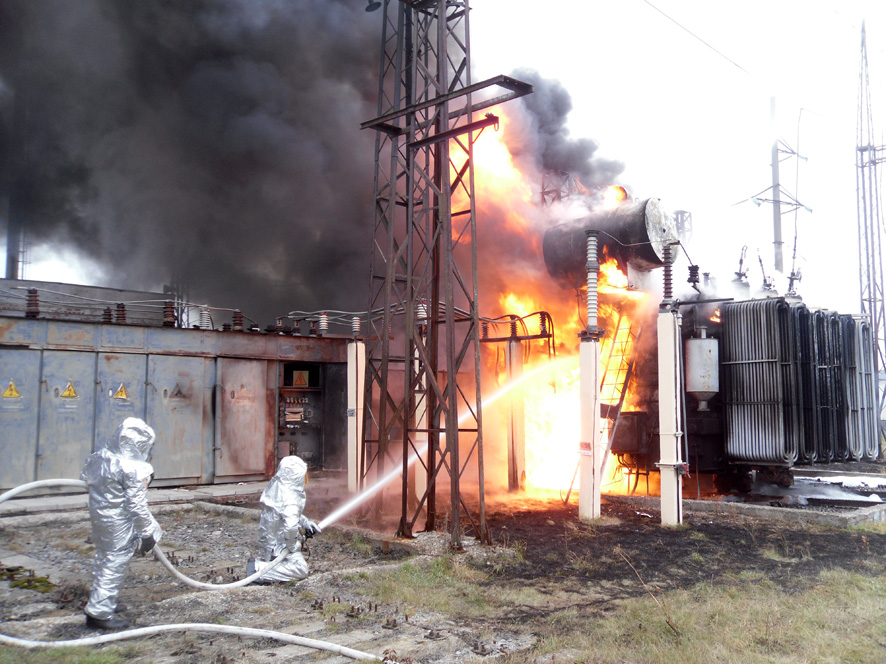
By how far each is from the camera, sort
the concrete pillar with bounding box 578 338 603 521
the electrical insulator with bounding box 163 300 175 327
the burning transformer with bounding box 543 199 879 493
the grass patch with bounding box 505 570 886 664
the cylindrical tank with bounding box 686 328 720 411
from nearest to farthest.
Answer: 1. the grass patch with bounding box 505 570 886 664
2. the concrete pillar with bounding box 578 338 603 521
3. the burning transformer with bounding box 543 199 879 493
4. the cylindrical tank with bounding box 686 328 720 411
5. the electrical insulator with bounding box 163 300 175 327

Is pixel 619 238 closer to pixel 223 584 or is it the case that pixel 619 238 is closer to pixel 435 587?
pixel 435 587

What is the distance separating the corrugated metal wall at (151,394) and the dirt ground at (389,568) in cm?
211

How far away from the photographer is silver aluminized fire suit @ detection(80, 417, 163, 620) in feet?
18.4

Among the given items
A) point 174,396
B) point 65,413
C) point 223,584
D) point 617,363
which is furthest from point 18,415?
point 617,363

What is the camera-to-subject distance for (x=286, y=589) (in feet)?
22.4

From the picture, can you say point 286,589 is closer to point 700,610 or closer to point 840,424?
point 700,610

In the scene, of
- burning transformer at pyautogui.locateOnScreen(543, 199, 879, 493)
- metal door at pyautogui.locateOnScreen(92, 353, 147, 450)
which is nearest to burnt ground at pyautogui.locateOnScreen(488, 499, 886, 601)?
burning transformer at pyautogui.locateOnScreen(543, 199, 879, 493)

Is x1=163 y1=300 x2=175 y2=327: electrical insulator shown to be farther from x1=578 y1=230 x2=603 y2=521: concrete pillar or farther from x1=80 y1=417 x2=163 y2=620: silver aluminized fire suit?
x1=80 y1=417 x2=163 y2=620: silver aluminized fire suit

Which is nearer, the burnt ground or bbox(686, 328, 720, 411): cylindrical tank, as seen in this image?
the burnt ground

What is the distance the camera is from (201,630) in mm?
5332

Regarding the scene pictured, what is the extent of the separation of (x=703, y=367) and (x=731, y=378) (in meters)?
0.76

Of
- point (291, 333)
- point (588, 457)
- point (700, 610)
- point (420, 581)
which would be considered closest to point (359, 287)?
Answer: point (291, 333)

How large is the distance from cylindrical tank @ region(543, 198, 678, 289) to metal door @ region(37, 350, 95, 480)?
10379 millimetres

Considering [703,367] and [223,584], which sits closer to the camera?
[223,584]
